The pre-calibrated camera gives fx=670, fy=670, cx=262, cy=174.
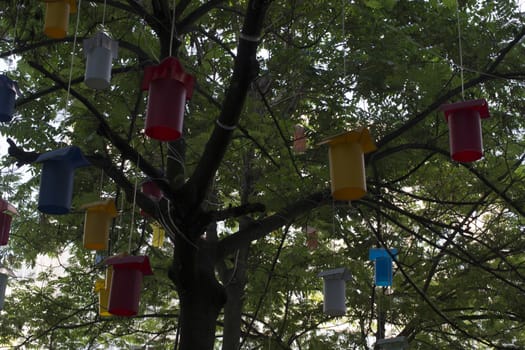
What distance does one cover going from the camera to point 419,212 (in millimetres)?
7867

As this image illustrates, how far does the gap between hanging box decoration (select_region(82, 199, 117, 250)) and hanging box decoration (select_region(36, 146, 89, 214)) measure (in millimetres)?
515

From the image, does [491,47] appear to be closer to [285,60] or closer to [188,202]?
[285,60]

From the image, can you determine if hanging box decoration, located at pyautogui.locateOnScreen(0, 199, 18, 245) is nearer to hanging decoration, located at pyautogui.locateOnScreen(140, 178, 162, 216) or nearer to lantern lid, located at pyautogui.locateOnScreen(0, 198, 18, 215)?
lantern lid, located at pyautogui.locateOnScreen(0, 198, 18, 215)

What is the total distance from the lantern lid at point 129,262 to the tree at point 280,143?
38 centimetres

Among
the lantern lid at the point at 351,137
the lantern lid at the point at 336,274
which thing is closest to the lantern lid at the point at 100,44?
the lantern lid at the point at 351,137

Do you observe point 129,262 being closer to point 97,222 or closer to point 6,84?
point 97,222

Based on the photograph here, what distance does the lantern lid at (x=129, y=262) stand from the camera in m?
4.02

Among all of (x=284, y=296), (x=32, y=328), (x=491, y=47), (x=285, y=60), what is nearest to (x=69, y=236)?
(x=32, y=328)

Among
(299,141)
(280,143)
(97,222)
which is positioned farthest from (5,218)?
(299,141)

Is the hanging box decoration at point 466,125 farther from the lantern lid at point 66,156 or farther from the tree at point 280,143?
the lantern lid at point 66,156

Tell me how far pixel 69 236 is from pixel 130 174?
1.32 m

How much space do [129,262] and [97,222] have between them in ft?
1.31

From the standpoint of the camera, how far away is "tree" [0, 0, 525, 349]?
4.57 metres

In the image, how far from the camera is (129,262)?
403 cm
